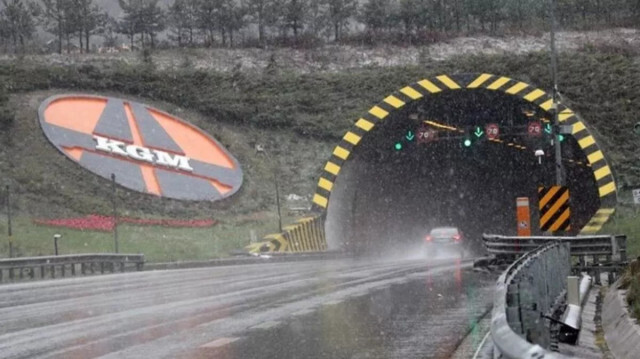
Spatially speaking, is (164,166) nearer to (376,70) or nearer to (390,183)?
(390,183)

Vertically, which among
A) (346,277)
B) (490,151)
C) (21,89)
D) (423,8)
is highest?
(423,8)

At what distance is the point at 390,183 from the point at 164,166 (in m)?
12.8

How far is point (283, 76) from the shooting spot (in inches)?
2997

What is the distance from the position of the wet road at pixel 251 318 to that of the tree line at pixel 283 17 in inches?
3138

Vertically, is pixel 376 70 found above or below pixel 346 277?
above

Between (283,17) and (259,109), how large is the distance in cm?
3847

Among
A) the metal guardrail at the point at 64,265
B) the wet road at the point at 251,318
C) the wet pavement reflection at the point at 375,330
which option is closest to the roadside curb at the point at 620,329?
the wet pavement reflection at the point at 375,330

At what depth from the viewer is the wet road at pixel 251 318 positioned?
1074cm

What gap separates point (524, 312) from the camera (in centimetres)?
717

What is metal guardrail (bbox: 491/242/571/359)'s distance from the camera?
193 inches

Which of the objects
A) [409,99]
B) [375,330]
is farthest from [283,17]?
[375,330]

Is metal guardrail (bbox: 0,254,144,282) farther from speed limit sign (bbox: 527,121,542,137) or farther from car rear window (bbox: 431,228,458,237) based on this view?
speed limit sign (bbox: 527,121,542,137)

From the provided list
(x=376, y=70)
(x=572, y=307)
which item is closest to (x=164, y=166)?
(x=376, y=70)

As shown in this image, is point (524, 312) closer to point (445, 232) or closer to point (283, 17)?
point (445, 232)
